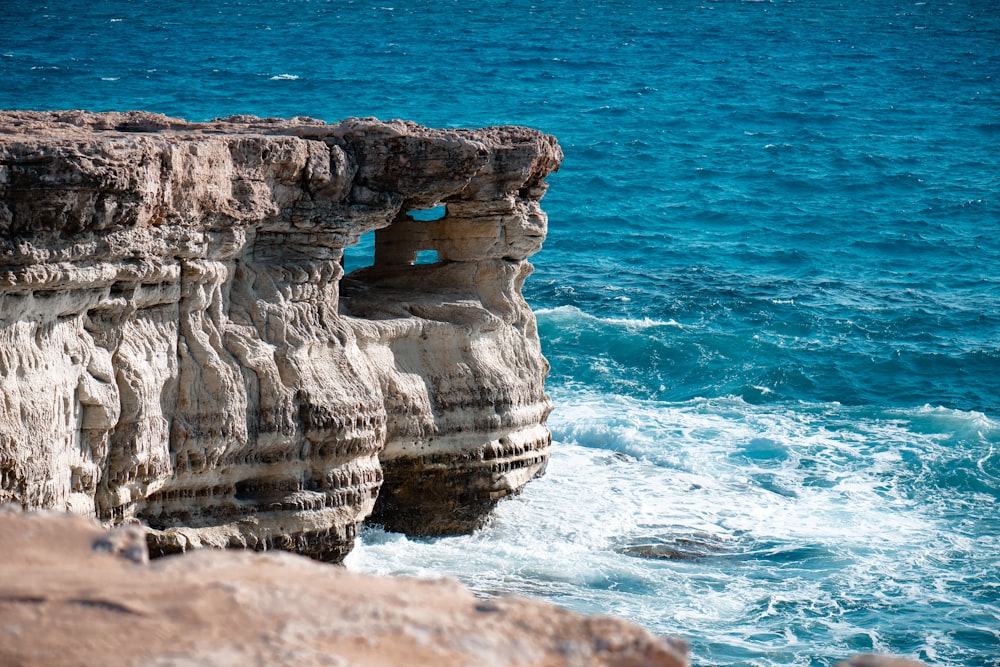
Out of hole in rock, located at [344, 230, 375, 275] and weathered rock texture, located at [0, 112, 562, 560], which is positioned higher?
weathered rock texture, located at [0, 112, 562, 560]

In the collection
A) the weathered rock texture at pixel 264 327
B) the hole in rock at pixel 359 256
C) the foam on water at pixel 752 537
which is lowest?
→ the hole in rock at pixel 359 256

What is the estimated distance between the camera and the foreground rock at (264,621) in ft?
15.2

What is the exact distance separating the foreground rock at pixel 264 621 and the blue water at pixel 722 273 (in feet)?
29.5

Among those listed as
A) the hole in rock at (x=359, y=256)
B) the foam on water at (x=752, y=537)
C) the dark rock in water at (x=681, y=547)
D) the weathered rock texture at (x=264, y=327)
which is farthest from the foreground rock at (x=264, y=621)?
the hole in rock at (x=359, y=256)

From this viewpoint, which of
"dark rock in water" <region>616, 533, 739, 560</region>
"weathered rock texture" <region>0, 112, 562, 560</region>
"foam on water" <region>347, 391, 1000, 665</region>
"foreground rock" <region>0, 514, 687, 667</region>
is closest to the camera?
"foreground rock" <region>0, 514, 687, 667</region>

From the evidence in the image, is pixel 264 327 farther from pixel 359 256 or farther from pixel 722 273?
pixel 722 273

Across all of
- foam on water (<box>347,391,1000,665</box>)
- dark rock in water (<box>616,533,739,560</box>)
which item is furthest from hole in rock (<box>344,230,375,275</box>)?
dark rock in water (<box>616,533,739,560</box>)

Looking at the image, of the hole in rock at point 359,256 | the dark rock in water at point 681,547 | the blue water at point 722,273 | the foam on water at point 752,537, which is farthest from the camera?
the hole in rock at point 359,256

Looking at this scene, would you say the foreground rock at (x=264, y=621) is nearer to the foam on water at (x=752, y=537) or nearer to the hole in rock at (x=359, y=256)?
the foam on water at (x=752, y=537)

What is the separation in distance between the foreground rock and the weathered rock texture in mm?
5969

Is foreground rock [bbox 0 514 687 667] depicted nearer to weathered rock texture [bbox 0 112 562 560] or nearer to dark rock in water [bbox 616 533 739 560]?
weathered rock texture [bbox 0 112 562 560]

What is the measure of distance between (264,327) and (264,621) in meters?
8.83

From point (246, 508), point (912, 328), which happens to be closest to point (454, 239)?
point (246, 508)

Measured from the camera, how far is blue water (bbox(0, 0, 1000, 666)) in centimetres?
1563
